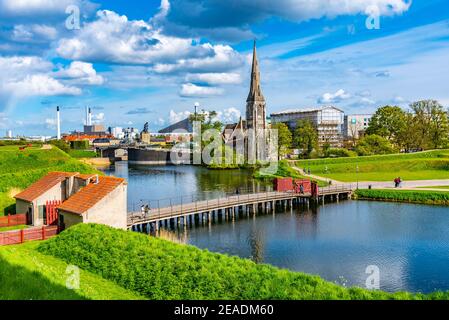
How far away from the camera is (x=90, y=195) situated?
2809 cm

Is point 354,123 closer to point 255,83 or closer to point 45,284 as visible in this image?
point 255,83

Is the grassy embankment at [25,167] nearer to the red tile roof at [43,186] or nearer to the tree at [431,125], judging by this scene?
the red tile roof at [43,186]

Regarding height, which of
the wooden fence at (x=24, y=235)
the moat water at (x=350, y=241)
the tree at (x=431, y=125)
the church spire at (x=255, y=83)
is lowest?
the moat water at (x=350, y=241)

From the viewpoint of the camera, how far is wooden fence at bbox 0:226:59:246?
2511 cm

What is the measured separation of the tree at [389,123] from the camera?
101 metres

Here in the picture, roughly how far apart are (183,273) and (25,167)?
121ft

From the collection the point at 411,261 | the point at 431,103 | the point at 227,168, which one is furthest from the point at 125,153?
the point at 411,261

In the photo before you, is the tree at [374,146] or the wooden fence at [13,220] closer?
the wooden fence at [13,220]

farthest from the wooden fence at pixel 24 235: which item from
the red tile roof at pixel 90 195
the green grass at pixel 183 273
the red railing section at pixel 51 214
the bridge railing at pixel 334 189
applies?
the bridge railing at pixel 334 189

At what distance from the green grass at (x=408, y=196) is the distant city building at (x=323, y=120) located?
268ft

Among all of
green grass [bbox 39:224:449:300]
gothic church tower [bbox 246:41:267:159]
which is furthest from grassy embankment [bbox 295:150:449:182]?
green grass [bbox 39:224:449:300]

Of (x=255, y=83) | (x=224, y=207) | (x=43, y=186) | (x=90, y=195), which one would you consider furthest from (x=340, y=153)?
(x=90, y=195)

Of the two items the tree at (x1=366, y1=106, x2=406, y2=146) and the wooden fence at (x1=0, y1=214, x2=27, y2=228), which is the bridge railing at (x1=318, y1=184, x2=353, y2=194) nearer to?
the wooden fence at (x1=0, y1=214, x2=27, y2=228)
